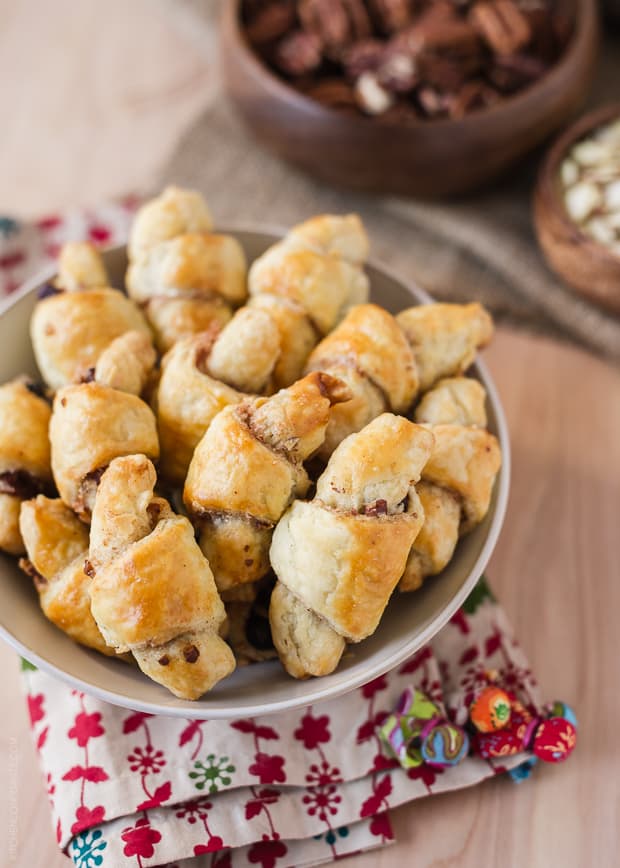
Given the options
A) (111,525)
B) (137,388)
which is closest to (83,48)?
(137,388)

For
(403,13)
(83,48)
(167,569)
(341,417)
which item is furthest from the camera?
(83,48)

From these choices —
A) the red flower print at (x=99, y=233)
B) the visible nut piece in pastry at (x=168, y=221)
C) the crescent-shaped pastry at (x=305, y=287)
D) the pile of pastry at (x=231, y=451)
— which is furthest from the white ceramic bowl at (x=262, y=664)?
the red flower print at (x=99, y=233)

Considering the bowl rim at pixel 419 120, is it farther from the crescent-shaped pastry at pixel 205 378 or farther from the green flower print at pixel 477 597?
the green flower print at pixel 477 597

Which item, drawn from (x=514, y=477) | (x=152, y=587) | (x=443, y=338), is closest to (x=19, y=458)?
(x=152, y=587)

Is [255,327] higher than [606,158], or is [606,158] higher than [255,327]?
[255,327]

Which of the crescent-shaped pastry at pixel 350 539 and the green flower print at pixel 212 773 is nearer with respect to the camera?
the crescent-shaped pastry at pixel 350 539

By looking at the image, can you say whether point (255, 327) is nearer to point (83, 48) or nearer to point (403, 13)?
point (403, 13)

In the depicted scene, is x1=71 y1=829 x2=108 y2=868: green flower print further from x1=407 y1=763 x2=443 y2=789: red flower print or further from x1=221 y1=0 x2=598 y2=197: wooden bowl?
x1=221 y1=0 x2=598 y2=197: wooden bowl

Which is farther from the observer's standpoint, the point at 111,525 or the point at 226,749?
the point at 226,749
